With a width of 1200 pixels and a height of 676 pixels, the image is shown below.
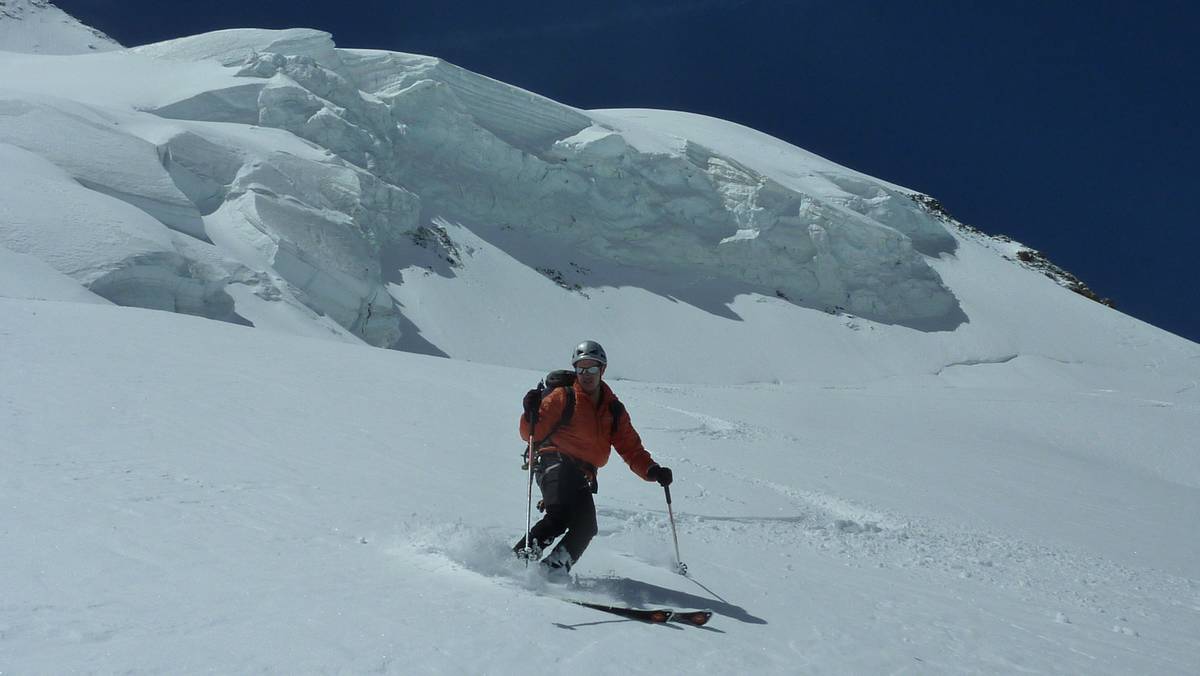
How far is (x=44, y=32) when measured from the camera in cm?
6781

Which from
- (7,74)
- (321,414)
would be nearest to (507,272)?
(7,74)

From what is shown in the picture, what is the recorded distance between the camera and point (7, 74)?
3266 centimetres

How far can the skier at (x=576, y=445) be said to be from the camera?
16.0ft

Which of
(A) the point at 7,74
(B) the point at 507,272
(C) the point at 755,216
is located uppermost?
(C) the point at 755,216

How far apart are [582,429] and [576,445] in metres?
0.11

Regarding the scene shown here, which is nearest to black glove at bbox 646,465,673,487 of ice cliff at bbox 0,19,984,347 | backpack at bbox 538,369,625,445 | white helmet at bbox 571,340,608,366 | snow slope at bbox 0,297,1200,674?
backpack at bbox 538,369,625,445

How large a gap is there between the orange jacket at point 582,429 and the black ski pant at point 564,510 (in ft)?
0.27

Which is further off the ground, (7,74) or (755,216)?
(755,216)

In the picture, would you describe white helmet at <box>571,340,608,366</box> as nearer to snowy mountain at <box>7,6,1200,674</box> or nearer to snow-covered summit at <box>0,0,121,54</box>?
snowy mountain at <box>7,6,1200,674</box>

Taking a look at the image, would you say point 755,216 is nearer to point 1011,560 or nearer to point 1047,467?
point 1047,467

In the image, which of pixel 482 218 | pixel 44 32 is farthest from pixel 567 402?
pixel 44 32

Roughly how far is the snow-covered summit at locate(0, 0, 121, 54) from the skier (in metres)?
76.2

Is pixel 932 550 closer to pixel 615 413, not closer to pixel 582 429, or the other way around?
pixel 615 413

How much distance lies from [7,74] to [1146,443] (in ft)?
135
